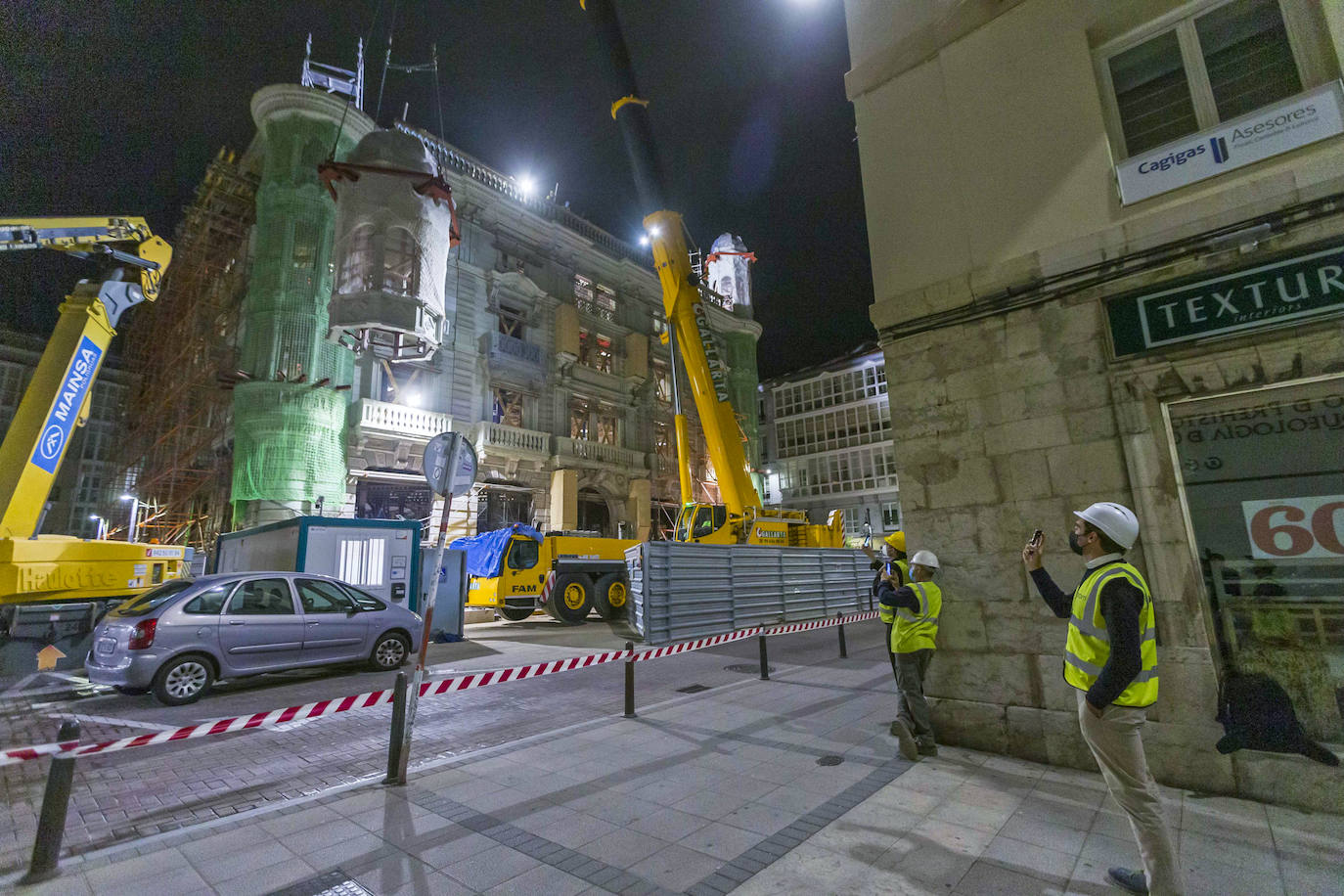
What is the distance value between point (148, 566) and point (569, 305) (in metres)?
19.9

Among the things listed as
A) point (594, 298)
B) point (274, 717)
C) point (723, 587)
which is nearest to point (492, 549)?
point (723, 587)

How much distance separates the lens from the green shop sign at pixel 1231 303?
393 centimetres

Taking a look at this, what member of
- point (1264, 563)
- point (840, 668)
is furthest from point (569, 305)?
point (1264, 563)

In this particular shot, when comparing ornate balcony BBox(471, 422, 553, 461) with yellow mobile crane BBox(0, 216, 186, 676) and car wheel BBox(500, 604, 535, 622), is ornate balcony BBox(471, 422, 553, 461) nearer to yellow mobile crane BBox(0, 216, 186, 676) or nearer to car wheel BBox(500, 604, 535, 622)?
car wheel BBox(500, 604, 535, 622)

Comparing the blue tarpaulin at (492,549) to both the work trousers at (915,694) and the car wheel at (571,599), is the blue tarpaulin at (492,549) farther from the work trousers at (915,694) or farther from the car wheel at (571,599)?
the work trousers at (915,694)

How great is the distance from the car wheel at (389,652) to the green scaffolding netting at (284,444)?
38.2ft

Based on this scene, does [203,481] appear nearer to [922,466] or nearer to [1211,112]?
[922,466]

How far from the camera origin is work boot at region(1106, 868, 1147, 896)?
9.20 feet

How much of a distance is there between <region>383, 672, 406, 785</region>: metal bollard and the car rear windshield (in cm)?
495

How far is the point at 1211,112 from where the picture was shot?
4.76 meters

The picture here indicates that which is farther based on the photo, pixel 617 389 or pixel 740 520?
pixel 617 389

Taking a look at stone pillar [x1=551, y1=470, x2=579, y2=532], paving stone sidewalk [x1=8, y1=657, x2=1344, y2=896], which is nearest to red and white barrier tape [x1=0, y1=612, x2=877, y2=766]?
paving stone sidewalk [x1=8, y1=657, x2=1344, y2=896]

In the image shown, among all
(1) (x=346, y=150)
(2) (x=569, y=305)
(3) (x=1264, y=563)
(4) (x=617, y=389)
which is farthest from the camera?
(4) (x=617, y=389)

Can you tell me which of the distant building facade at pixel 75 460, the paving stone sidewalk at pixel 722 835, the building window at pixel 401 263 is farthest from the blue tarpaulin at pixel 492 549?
the distant building facade at pixel 75 460
